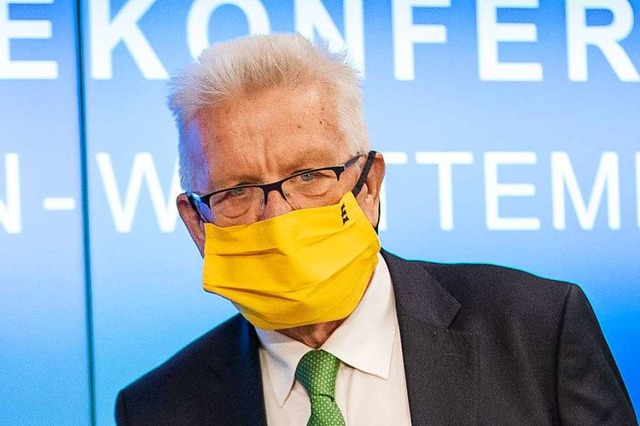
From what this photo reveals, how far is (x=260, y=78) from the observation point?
1748mm

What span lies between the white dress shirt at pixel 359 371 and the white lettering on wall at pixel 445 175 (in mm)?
825

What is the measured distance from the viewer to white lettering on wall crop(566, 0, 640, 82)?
A: 2758mm

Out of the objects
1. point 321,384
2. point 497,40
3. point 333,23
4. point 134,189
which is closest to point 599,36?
point 497,40

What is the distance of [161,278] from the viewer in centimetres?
262

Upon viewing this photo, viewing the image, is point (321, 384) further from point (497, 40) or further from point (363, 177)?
point (497, 40)

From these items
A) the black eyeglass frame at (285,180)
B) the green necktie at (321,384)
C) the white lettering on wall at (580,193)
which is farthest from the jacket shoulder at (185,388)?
the white lettering on wall at (580,193)

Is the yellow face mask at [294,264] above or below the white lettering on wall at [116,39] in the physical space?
below

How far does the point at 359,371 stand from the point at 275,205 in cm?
31

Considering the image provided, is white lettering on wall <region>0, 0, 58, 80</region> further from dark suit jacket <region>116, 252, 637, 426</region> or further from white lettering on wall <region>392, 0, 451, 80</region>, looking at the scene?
dark suit jacket <region>116, 252, 637, 426</region>

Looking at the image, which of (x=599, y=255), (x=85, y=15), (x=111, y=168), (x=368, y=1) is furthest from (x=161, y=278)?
(x=599, y=255)

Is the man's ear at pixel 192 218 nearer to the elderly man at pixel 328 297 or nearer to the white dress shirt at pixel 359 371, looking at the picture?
the elderly man at pixel 328 297

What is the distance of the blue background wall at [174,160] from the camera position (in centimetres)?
258

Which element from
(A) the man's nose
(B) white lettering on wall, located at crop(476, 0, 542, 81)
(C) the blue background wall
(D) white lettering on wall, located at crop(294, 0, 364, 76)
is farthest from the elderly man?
(B) white lettering on wall, located at crop(476, 0, 542, 81)

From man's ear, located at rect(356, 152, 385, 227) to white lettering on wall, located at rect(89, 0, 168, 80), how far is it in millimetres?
919
